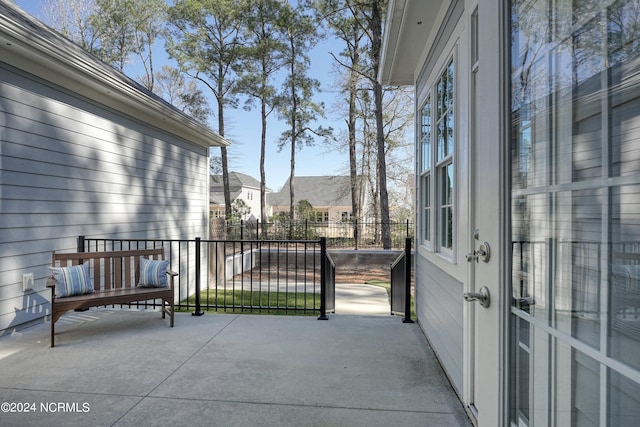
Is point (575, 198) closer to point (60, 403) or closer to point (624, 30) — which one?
point (624, 30)

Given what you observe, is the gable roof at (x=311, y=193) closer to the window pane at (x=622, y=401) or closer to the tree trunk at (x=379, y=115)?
the tree trunk at (x=379, y=115)

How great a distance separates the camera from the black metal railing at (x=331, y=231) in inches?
473

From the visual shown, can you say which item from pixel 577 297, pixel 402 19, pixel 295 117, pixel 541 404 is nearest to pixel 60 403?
pixel 541 404

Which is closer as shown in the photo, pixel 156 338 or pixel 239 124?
pixel 156 338

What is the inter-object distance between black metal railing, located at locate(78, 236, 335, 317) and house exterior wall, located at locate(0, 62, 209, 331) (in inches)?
14.7

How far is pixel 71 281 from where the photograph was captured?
11.7ft

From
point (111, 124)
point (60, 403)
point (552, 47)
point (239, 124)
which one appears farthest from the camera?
point (239, 124)

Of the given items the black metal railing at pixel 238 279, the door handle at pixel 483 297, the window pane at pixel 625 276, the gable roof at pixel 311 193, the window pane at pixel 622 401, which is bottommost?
the black metal railing at pixel 238 279

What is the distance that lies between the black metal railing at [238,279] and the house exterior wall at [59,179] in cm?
37

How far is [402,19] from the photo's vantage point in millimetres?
3125

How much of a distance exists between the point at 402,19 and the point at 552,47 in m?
2.37

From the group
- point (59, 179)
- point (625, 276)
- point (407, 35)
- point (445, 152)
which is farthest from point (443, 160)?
point (59, 179)

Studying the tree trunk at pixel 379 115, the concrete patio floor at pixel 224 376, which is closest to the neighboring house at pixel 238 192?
the tree trunk at pixel 379 115

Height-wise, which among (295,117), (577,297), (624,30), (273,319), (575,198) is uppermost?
(295,117)
